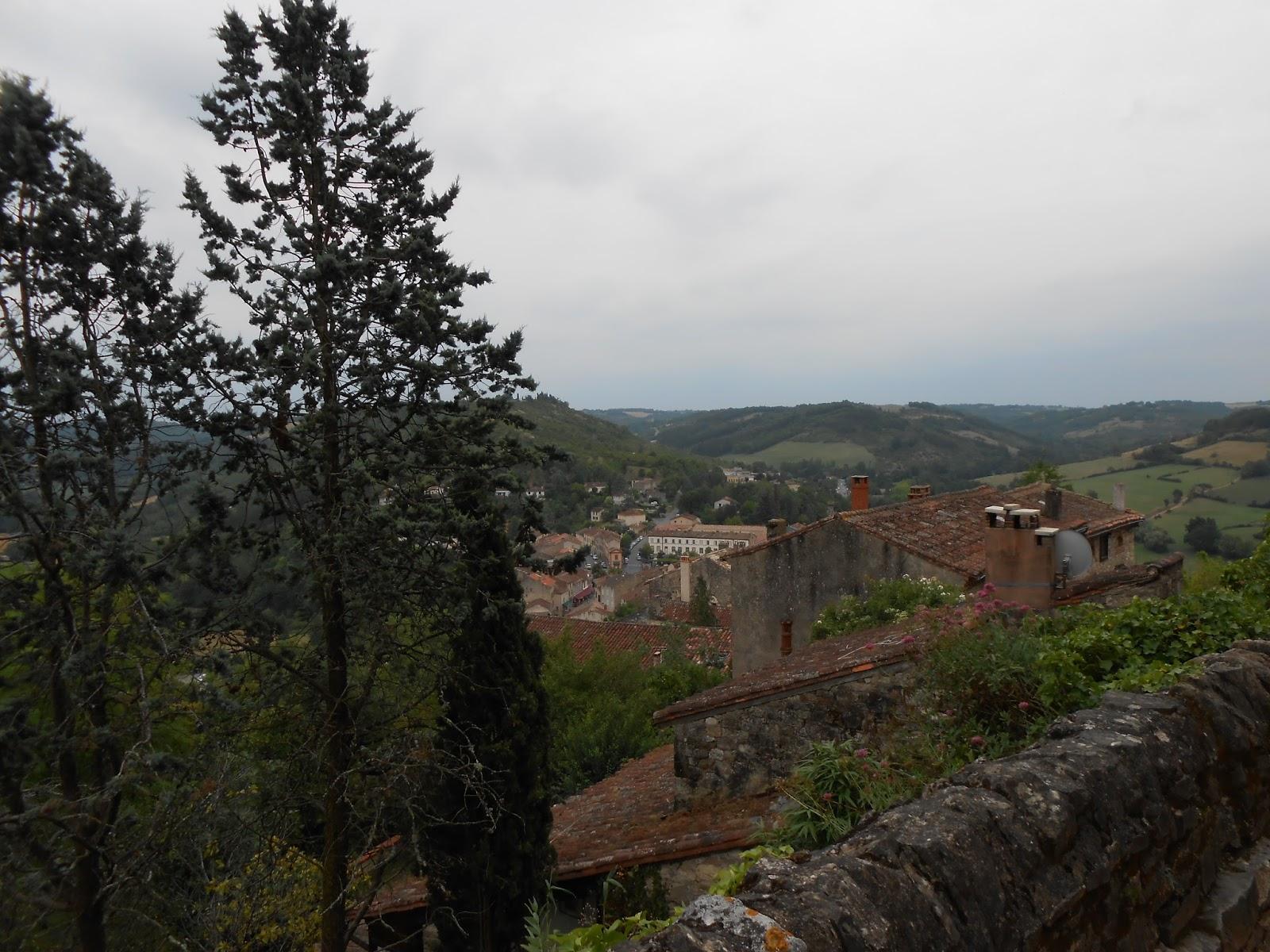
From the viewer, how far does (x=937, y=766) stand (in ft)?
11.6

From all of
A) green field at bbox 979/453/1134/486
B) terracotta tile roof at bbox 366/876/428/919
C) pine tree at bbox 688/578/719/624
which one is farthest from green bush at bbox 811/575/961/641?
green field at bbox 979/453/1134/486

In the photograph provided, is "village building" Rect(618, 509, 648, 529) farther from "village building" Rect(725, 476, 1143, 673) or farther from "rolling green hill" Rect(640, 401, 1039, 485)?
"village building" Rect(725, 476, 1143, 673)

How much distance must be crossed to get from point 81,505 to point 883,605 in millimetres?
11119

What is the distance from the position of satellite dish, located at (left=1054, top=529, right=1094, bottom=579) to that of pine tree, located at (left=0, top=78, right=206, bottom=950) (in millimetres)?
9288

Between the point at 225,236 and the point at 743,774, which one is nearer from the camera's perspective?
the point at 743,774

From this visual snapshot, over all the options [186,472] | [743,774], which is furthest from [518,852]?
[186,472]

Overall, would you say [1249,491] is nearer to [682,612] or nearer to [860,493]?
[682,612]

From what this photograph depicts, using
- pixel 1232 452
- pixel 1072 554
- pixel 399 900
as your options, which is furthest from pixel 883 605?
pixel 1232 452

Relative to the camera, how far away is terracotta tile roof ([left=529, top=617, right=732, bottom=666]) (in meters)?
27.2

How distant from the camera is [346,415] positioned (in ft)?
Result: 26.7

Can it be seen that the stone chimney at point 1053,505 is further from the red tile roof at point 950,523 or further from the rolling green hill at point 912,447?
the rolling green hill at point 912,447

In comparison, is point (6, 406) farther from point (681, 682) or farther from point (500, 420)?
point (681, 682)

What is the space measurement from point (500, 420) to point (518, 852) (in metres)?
4.56

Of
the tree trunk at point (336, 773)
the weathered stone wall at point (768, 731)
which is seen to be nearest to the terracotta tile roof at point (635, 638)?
the tree trunk at point (336, 773)
